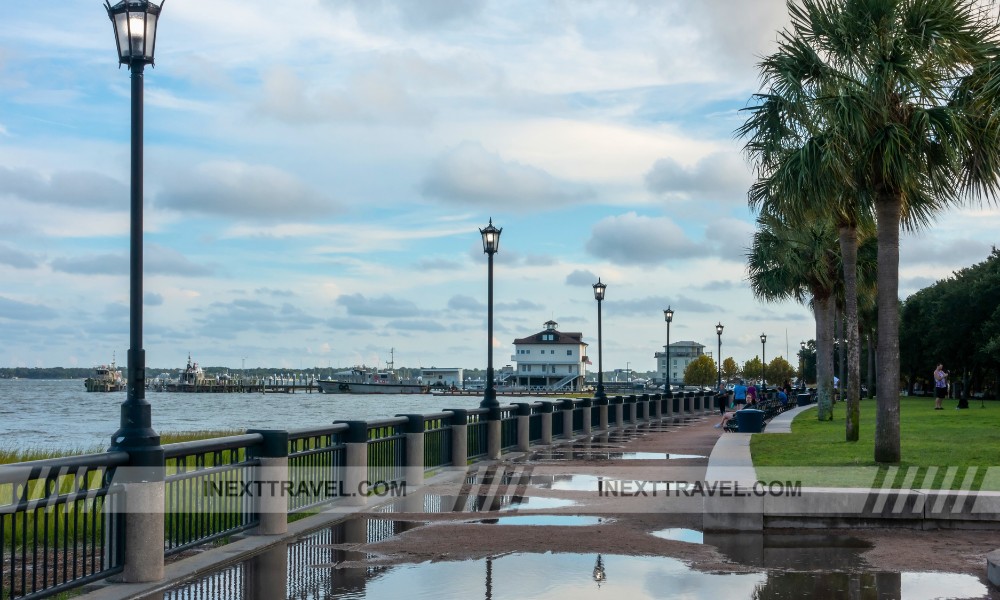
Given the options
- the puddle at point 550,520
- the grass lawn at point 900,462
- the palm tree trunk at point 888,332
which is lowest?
the puddle at point 550,520

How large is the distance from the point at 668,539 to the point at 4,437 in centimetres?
5450

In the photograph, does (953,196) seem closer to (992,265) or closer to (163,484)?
(163,484)

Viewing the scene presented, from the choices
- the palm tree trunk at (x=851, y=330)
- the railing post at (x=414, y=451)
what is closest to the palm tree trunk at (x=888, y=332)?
the railing post at (x=414, y=451)

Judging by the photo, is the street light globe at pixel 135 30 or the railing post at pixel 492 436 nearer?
the street light globe at pixel 135 30

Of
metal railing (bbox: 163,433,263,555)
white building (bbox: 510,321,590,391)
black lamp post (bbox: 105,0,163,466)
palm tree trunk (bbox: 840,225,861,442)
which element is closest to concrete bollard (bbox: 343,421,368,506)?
metal railing (bbox: 163,433,263,555)

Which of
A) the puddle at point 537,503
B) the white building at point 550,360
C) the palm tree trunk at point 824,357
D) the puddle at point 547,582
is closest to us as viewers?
the puddle at point 547,582

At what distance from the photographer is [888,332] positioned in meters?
18.0

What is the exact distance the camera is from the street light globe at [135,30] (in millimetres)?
10359

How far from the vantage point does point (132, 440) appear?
31.7 ft

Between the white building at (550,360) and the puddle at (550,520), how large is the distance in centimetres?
16571

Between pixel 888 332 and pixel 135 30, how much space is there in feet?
42.3

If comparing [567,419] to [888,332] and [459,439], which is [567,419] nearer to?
[459,439]

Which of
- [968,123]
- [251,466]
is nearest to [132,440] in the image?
[251,466]

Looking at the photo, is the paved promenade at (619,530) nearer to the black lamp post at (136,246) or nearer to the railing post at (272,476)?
the railing post at (272,476)
